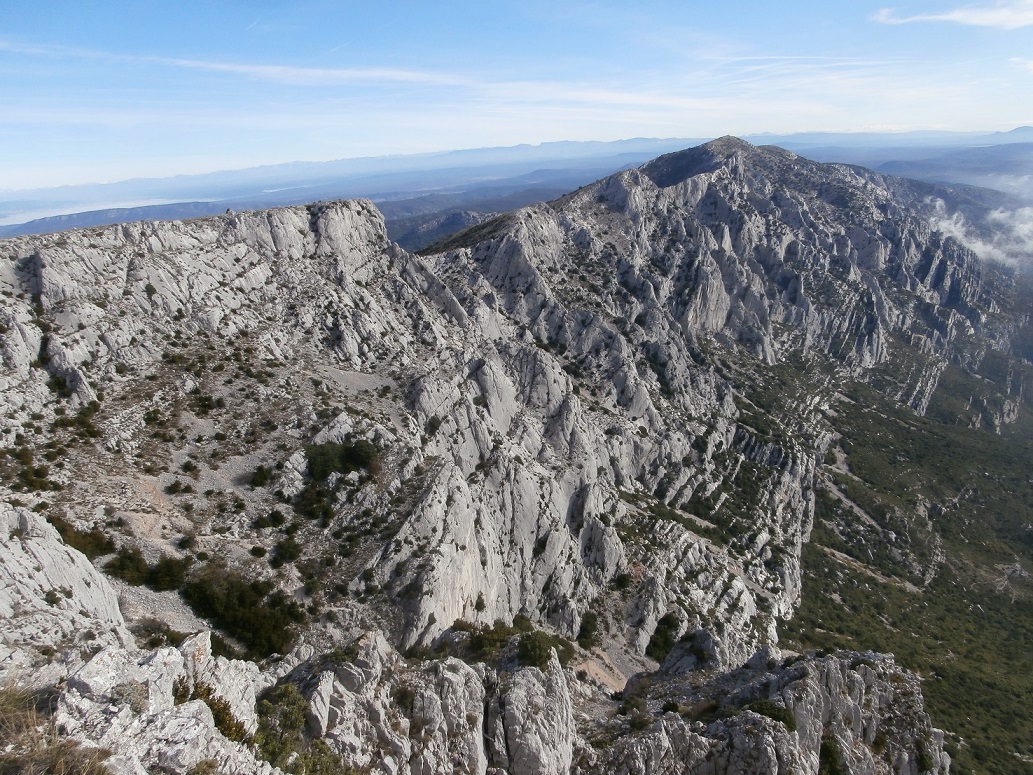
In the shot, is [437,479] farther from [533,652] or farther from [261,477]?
[533,652]

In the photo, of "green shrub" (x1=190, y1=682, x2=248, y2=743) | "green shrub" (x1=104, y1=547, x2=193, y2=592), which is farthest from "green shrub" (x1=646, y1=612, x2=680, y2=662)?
"green shrub" (x1=190, y1=682, x2=248, y2=743)

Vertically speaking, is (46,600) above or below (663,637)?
above

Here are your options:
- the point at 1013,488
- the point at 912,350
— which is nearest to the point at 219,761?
the point at 1013,488

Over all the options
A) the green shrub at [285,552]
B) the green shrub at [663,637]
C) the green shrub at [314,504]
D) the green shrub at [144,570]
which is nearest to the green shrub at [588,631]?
the green shrub at [663,637]

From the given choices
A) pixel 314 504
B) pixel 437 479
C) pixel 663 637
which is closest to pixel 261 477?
pixel 314 504

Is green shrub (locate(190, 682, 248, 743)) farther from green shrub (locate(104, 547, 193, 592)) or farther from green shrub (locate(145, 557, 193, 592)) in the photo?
green shrub (locate(104, 547, 193, 592))

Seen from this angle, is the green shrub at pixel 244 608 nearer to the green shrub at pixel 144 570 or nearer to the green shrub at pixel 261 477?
the green shrub at pixel 144 570

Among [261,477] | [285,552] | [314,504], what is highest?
[261,477]

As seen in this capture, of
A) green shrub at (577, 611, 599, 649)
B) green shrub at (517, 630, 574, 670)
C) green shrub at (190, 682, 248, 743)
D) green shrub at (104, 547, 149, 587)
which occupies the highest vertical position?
green shrub at (190, 682, 248, 743)
